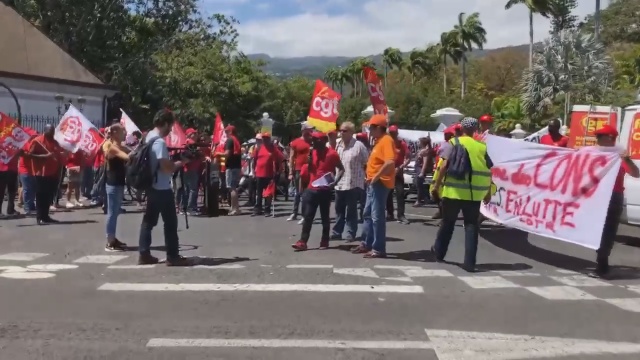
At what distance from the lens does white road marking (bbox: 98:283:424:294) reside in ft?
27.7

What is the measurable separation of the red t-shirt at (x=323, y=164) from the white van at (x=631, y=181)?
4082mm

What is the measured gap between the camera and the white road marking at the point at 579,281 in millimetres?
8992

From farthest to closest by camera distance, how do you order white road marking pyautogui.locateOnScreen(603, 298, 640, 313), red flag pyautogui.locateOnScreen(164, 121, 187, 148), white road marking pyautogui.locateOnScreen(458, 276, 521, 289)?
red flag pyautogui.locateOnScreen(164, 121, 187, 148) → white road marking pyautogui.locateOnScreen(458, 276, 521, 289) → white road marking pyautogui.locateOnScreen(603, 298, 640, 313)

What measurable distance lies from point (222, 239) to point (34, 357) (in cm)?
678

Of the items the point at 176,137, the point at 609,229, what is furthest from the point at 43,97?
the point at 609,229

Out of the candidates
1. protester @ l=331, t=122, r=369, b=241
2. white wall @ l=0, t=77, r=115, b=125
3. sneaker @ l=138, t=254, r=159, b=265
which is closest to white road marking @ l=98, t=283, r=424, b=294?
sneaker @ l=138, t=254, r=159, b=265

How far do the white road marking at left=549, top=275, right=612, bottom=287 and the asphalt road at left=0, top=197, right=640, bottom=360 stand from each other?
3 centimetres

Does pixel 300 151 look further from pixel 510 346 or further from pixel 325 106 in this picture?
pixel 510 346

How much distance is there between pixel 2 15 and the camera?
108 ft

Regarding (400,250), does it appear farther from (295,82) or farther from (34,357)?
(295,82)

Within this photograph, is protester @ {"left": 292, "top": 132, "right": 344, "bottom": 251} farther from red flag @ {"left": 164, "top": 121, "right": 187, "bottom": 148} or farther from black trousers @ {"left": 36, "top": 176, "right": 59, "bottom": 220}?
black trousers @ {"left": 36, "top": 176, "right": 59, "bottom": 220}

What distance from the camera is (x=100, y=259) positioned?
34.3 feet

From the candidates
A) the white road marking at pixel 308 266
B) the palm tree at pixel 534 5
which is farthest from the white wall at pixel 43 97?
the palm tree at pixel 534 5

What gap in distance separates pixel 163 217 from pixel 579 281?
4.84 m
